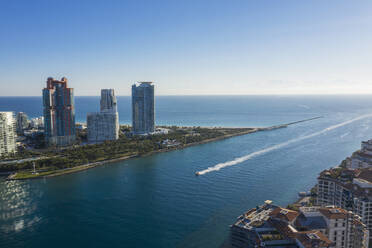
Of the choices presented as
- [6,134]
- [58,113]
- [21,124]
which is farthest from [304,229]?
[21,124]

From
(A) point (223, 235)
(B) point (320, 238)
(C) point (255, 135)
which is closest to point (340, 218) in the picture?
(B) point (320, 238)

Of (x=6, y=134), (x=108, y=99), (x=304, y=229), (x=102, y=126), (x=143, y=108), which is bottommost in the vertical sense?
(x=304, y=229)

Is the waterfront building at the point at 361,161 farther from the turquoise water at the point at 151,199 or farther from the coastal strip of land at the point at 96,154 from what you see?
the coastal strip of land at the point at 96,154

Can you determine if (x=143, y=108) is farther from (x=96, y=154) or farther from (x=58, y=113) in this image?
(x=96, y=154)

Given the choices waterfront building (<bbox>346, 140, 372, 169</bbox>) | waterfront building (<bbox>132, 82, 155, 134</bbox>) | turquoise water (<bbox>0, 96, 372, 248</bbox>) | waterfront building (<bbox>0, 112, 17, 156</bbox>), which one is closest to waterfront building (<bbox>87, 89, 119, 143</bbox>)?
waterfront building (<bbox>132, 82, 155, 134</bbox>)

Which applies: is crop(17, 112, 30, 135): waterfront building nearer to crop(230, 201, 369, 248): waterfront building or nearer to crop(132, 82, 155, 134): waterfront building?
crop(132, 82, 155, 134): waterfront building

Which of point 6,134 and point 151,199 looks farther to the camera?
point 6,134
